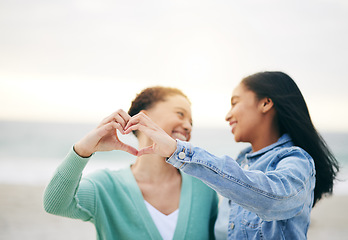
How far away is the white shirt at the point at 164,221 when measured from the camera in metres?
2.17

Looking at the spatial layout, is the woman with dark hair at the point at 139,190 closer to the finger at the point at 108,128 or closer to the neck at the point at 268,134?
the finger at the point at 108,128

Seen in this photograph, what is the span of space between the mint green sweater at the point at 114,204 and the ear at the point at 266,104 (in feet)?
2.62

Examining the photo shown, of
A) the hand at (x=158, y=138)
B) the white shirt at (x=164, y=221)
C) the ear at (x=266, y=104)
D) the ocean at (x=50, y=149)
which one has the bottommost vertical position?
the ocean at (x=50, y=149)

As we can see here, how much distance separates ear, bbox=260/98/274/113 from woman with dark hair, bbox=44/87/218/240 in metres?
0.61

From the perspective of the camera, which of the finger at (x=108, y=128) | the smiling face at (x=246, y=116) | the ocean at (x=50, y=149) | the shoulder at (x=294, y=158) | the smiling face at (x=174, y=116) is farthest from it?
the ocean at (x=50, y=149)

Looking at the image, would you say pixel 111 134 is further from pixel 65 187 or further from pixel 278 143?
pixel 278 143

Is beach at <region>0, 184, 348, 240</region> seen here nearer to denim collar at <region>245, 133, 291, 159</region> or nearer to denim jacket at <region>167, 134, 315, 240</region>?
denim collar at <region>245, 133, 291, 159</region>

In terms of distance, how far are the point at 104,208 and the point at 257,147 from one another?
1.10 metres

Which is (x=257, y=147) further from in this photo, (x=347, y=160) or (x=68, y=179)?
(x=347, y=160)

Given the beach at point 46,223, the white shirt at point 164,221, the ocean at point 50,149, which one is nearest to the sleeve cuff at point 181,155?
the white shirt at point 164,221

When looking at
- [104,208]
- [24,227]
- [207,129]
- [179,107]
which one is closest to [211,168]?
[104,208]

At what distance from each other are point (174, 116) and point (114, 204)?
2.56ft

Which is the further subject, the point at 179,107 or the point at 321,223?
the point at 321,223

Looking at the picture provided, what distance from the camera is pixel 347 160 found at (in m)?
18.3
